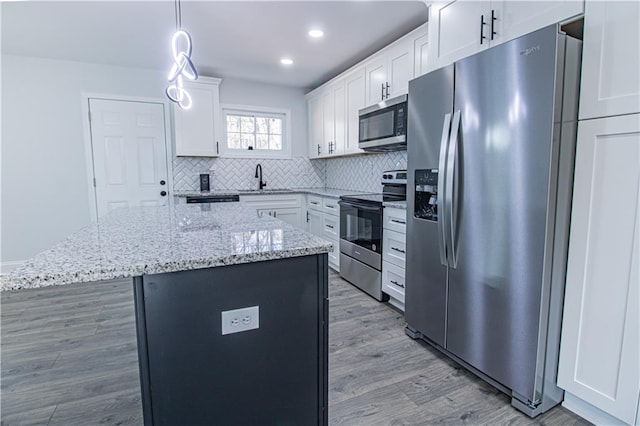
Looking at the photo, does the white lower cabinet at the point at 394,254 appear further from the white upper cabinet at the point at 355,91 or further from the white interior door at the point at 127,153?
the white interior door at the point at 127,153

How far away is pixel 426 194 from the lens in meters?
2.17

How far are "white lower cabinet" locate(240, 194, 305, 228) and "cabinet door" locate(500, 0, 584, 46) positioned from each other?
119 inches

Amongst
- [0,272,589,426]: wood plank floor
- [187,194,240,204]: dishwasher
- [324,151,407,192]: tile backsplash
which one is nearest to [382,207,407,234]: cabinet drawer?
[0,272,589,426]: wood plank floor

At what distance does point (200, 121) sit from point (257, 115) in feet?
3.07

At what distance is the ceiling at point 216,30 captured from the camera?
261 centimetres

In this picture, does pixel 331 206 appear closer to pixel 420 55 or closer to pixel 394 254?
pixel 394 254

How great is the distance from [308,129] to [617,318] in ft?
14.0

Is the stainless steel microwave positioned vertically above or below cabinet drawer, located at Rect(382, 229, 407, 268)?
above

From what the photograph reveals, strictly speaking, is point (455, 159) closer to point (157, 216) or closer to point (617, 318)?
point (617, 318)

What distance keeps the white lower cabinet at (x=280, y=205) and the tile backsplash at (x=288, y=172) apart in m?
0.60

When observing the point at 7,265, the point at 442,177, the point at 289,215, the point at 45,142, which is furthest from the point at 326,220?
the point at 7,265

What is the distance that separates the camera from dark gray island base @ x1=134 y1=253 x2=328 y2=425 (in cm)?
102

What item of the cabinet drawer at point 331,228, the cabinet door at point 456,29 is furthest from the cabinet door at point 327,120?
the cabinet door at point 456,29

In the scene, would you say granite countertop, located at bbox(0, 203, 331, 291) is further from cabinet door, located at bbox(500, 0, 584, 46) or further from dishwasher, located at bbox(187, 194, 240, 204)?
dishwasher, located at bbox(187, 194, 240, 204)
